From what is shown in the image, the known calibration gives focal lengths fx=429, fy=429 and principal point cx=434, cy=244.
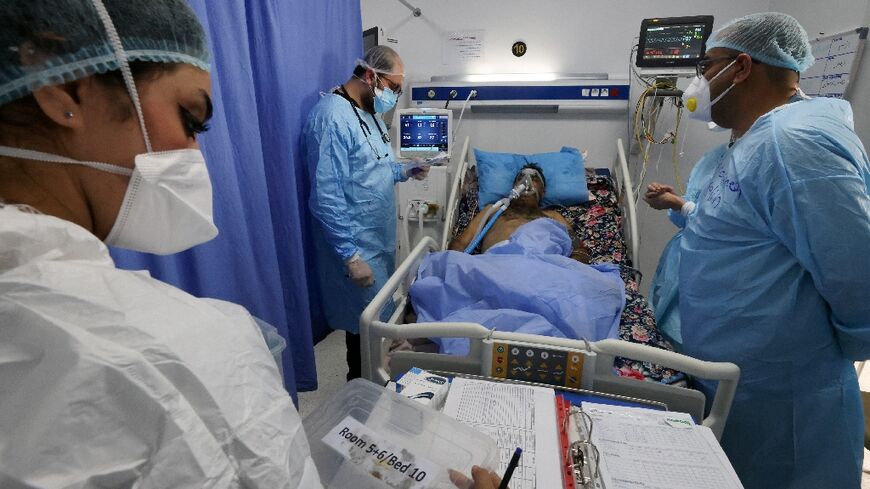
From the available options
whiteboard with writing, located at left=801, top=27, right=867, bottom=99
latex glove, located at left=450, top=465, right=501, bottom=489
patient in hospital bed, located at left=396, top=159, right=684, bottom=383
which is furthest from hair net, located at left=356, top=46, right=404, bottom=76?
whiteboard with writing, located at left=801, top=27, right=867, bottom=99

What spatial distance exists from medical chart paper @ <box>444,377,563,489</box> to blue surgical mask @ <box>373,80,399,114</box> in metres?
1.46

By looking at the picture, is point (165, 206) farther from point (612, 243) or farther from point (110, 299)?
point (612, 243)

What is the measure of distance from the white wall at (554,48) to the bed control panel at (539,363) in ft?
7.71

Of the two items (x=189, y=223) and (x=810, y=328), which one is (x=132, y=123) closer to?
(x=189, y=223)

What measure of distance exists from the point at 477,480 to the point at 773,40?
152cm

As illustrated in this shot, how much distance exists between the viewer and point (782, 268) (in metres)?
1.20

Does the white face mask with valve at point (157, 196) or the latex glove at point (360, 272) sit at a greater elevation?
the white face mask with valve at point (157, 196)

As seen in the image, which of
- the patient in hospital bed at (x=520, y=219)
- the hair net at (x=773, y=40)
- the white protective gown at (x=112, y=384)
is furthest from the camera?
the patient in hospital bed at (x=520, y=219)

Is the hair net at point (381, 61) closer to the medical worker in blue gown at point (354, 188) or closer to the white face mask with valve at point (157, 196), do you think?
the medical worker in blue gown at point (354, 188)

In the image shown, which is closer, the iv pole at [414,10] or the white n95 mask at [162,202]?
the white n95 mask at [162,202]

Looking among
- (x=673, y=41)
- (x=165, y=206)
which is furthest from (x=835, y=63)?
(x=165, y=206)

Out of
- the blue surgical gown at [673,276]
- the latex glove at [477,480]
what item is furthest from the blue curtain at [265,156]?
the blue surgical gown at [673,276]

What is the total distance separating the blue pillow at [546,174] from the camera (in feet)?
9.05

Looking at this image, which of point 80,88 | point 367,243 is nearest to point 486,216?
point 367,243
